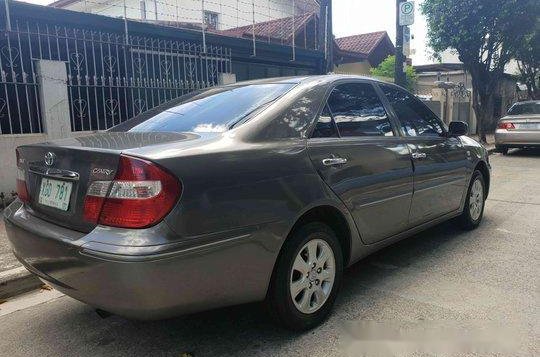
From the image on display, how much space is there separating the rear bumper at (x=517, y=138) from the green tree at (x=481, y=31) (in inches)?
110

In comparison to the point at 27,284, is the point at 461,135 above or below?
above

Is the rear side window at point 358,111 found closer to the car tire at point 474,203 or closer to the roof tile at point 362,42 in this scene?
the car tire at point 474,203

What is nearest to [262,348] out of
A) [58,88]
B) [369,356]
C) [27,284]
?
[369,356]

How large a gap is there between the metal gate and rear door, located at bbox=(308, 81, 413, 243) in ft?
15.2

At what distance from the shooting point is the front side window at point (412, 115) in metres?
4.00

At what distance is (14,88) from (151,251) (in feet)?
16.8

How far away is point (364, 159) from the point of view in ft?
11.0

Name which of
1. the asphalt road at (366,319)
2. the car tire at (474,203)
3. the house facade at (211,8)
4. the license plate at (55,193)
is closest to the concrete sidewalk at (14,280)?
the asphalt road at (366,319)

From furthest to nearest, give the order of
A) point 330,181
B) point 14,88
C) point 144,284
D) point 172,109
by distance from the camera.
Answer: point 14,88
point 172,109
point 330,181
point 144,284

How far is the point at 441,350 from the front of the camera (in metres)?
2.77

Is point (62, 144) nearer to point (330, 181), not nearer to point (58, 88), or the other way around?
point (330, 181)

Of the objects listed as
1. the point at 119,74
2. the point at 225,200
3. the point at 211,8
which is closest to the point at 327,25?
the point at 119,74

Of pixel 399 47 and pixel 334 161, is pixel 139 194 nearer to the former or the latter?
pixel 334 161

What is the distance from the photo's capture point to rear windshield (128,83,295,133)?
9.62 feet
